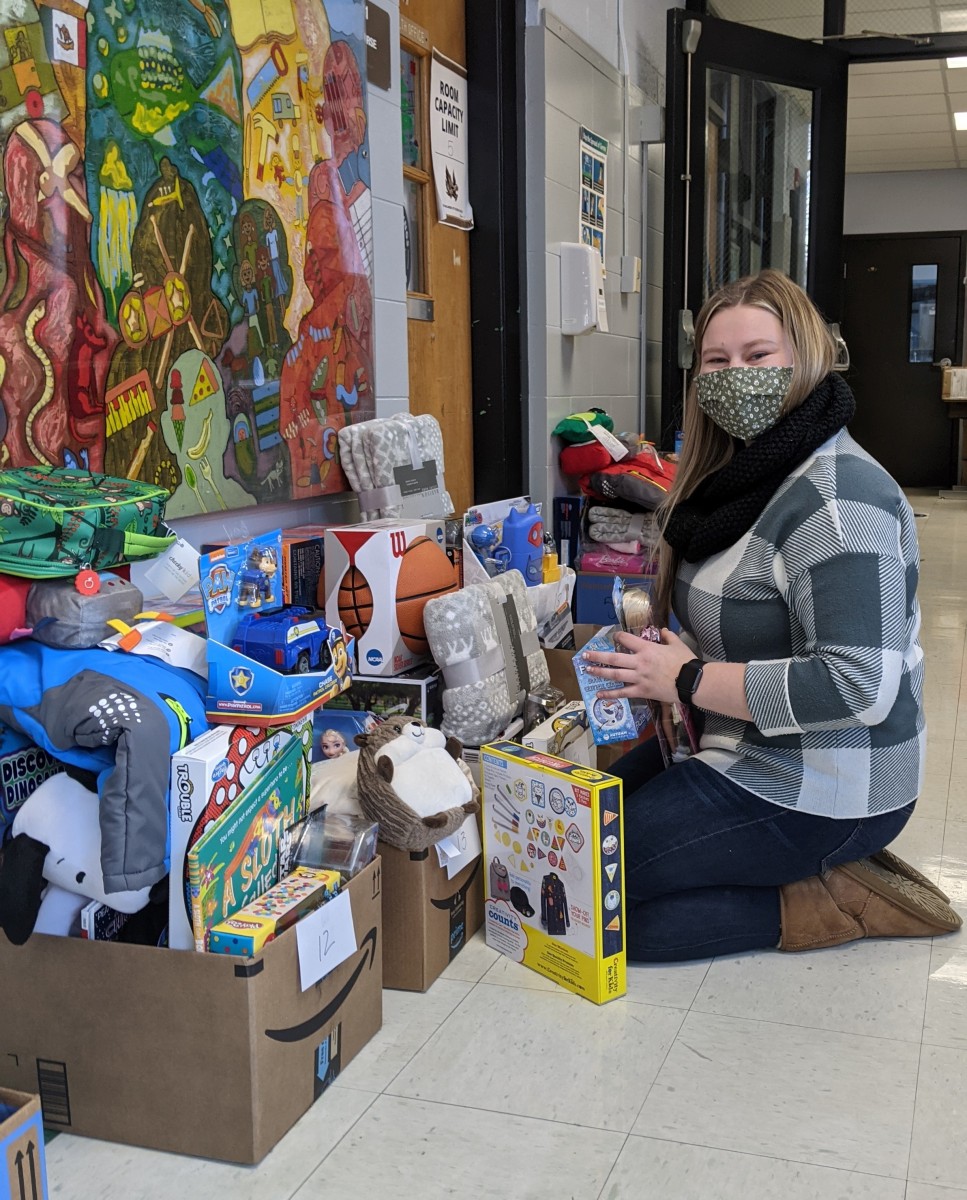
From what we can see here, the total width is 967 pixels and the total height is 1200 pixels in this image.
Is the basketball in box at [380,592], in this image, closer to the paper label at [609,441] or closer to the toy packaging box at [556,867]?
the toy packaging box at [556,867]

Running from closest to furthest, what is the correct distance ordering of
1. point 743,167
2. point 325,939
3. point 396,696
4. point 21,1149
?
point 21,1149 < point 325,939 < point 396,696 < point 743,167

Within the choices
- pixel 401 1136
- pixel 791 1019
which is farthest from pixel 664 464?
pixel 401 1136

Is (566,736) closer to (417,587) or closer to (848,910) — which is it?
(417,587)

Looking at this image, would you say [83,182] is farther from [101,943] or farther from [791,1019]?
[791,1019]

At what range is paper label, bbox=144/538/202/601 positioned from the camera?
1.68m

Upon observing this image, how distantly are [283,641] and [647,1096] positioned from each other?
758mm

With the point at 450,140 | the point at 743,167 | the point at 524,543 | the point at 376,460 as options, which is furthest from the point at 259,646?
the point at 743,167

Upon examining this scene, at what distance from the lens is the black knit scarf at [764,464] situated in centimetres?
189

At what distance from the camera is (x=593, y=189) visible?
4.31m

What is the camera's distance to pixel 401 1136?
1.51m

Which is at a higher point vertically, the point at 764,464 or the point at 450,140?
the point at 450,140

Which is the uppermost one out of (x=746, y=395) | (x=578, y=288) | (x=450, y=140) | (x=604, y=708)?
(x=450, y=140)

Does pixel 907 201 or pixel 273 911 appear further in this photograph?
pixel 907 201

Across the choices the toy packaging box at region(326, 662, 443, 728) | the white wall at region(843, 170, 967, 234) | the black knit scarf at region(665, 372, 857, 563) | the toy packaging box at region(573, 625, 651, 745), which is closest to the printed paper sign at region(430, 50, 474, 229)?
the toy packaging box at region(326, 662, 443, 728)
